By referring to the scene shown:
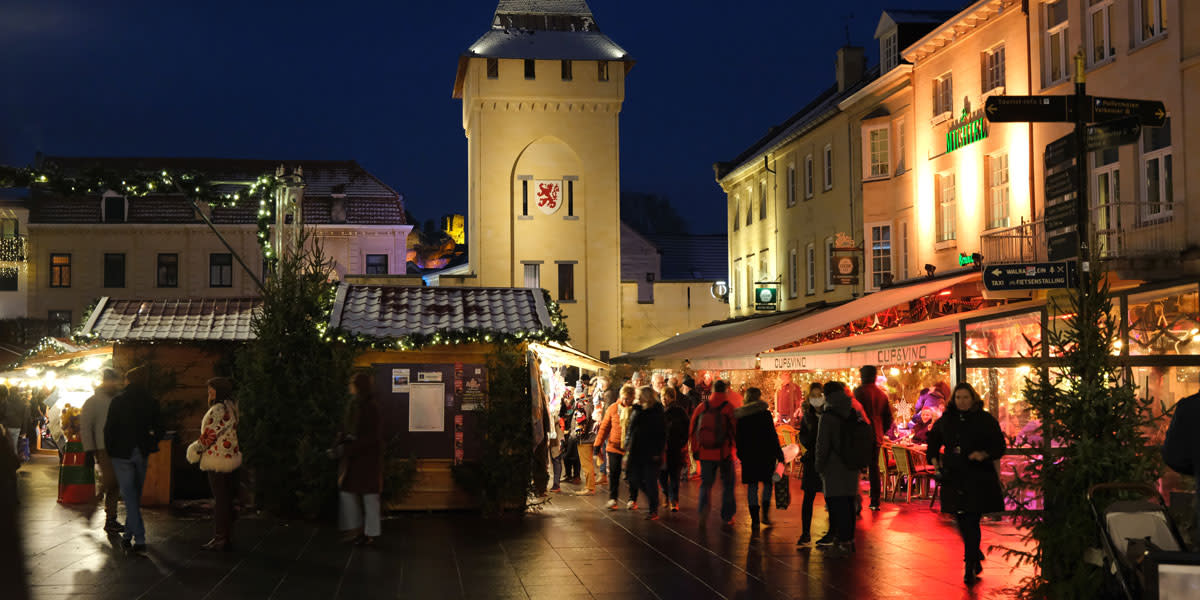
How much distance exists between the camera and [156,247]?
185 feet

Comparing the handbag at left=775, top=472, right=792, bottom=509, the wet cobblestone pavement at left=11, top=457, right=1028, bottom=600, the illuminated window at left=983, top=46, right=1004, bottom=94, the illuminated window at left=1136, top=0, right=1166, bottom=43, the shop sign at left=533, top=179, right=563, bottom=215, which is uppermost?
the shop sign at left=533, top=179, right=563, bottom=215

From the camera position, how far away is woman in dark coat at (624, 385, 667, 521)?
16.0 metres

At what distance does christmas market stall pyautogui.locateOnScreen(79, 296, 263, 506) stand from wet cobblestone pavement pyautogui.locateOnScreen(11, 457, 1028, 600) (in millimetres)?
2299

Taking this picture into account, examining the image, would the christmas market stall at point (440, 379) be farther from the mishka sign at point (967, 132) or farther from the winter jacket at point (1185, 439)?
the mishka sign at point (967, 132)

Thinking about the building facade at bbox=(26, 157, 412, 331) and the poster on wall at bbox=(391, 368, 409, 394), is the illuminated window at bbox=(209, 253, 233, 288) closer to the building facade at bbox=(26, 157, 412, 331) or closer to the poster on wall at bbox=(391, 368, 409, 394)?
the building facade at bbox=(26, 157, 412, 331)

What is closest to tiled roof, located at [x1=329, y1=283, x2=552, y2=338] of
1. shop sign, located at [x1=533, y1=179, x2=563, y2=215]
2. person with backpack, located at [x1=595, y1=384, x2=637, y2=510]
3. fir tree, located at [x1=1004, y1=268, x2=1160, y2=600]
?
person with backpack, located at [x1=595, y1=384, x2=637, y2=510]

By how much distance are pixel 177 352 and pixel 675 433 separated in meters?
7.39

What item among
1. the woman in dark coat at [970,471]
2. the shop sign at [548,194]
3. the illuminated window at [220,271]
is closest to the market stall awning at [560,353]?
the woman in dark coat at [970,471]

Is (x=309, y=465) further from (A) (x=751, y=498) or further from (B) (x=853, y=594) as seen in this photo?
(B) (x=853, y=594)

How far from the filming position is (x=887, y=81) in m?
28.8

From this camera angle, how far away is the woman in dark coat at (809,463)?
42.8 ft

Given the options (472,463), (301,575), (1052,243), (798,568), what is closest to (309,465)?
(472,463)

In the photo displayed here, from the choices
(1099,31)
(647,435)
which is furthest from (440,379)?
(1099,31)

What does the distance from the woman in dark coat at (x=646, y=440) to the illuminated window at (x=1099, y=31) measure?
9.67 m
